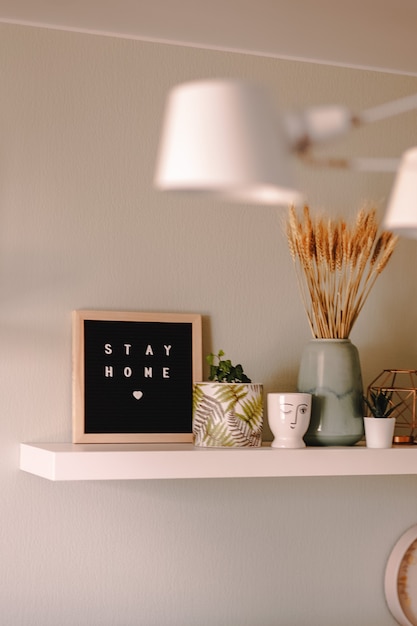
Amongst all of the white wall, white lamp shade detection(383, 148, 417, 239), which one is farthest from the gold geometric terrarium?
white lamp shade detection(383, 148, 417, 239)

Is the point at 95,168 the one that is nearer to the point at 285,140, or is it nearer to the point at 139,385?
the point at 139,385

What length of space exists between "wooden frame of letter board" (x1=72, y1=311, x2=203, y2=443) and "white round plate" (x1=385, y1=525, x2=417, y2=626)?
1.93 feet

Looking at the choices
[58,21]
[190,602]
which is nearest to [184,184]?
[58,21]

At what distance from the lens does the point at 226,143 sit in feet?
2.91

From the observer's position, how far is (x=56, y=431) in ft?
6.69

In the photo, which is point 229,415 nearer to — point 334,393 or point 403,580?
point 334,393

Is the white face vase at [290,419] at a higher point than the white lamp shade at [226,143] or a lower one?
lower

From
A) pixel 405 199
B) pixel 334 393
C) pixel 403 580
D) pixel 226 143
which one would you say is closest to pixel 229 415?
pixel 334 393

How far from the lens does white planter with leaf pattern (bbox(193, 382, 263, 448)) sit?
1.95m

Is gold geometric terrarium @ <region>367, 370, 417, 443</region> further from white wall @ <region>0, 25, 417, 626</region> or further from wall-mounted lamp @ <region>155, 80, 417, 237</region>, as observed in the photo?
wall-mounted lamp @ <region>155, 80, 417, 237</region>

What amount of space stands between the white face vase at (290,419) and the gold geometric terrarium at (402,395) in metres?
0.25

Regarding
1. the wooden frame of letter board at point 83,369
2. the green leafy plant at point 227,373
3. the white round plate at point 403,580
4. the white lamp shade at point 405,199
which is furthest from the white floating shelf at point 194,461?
the white lamp shade at point 405,199

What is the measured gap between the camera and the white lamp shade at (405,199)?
1052 mm

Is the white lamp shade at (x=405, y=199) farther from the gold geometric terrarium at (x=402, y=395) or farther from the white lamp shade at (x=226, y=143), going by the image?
the gold geometric terrarium at (x=402, y=395)
